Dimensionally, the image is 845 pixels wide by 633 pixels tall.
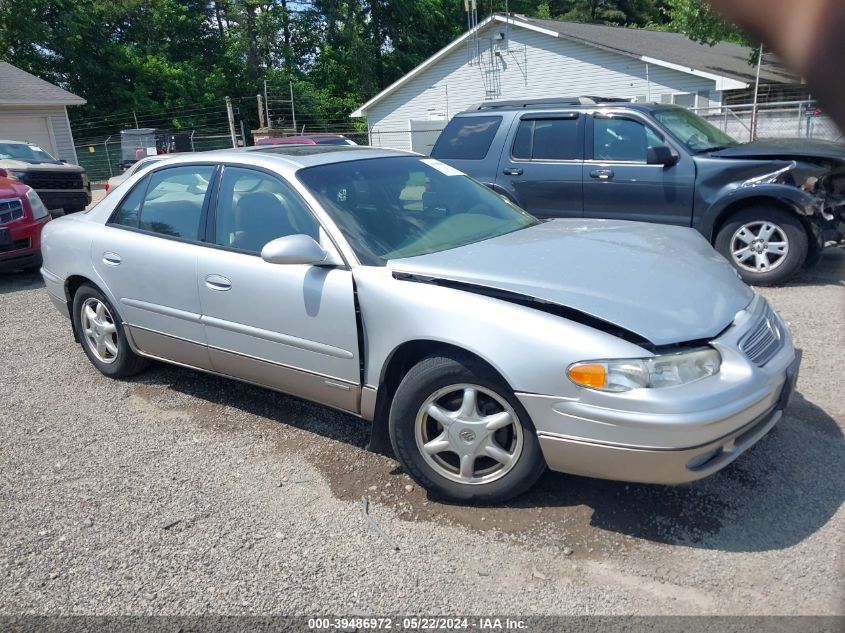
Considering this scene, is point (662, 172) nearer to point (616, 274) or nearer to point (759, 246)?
point (759, 246)

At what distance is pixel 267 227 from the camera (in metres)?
3.95

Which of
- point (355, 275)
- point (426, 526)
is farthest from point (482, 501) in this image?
point (355, 275)

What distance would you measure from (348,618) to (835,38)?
2.41m

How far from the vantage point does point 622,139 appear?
24.2 feet

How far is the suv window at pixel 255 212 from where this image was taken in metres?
3.84

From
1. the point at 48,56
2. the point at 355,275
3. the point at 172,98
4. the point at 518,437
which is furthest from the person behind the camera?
the point at 172,98

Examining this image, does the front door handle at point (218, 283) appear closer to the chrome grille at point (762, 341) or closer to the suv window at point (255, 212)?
the suv window at point (255, 212)

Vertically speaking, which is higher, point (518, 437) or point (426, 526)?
point (518, 437)

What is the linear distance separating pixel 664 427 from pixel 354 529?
139 cm

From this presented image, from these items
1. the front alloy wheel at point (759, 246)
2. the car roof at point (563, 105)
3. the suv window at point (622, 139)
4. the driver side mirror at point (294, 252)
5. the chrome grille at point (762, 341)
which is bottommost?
the front alloy wheel at point (759, 246)

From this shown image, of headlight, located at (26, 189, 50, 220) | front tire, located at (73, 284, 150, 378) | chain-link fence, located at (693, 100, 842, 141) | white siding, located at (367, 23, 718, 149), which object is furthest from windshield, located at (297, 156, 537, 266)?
white siding, located at (367, 23, 718, 149)

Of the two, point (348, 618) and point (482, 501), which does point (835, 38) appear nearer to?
point (348, 618)

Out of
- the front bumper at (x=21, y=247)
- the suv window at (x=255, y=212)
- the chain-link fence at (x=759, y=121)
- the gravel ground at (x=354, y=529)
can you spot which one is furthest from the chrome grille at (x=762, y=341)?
the chain-link fence at (x=759, y=121)

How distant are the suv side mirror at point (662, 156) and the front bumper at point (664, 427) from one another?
174 inches
